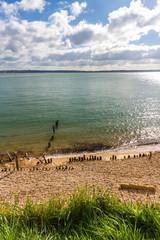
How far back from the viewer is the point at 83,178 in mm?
13539

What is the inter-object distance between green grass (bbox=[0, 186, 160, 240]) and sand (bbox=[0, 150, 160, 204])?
264 cm

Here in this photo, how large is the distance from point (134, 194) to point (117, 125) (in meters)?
20.1

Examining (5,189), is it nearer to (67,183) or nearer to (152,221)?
(67,183)

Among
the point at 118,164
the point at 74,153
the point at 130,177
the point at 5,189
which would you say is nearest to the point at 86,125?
the point at 74,153

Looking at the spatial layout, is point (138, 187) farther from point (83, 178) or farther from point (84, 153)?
point (84, 153)

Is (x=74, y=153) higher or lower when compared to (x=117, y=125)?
lower

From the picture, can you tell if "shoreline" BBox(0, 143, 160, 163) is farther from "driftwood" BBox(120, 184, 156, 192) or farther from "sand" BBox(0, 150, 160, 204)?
"driftwood" BBox(120, 184, 156, 192)

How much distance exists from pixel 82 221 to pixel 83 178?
277 inches

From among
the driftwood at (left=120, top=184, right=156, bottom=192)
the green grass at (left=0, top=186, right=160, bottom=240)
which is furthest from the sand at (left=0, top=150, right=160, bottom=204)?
the green grass at (left=0, top=186, right=160, bottom=240)

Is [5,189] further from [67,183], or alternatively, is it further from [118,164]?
[118,164]

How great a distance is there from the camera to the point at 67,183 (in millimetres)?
12586

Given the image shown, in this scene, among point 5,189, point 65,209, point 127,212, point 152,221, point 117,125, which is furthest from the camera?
point 117,125

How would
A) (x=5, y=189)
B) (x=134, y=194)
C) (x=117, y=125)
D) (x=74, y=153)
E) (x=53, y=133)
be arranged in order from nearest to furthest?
(x=134, y=194) < (x=5, y=189) < (x=74, y=153) < (x=53, y=133) < (x=117, y=125)

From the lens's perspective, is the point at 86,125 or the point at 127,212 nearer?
the point at 127,212
